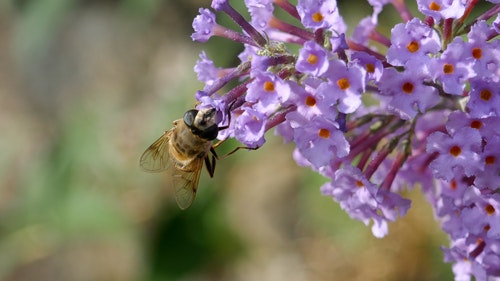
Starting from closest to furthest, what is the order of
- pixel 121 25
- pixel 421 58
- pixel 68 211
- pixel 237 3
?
pixel 421 58, pixel 237 3, pixel 68 211, pixel 121 25

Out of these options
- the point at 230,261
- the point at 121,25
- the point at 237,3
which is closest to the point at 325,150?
the point at 237,3

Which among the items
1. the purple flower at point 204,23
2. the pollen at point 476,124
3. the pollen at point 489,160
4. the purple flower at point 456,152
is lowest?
the pollen at point 489,160

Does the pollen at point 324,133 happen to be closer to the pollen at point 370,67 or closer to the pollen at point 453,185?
the pollen at point 370,67

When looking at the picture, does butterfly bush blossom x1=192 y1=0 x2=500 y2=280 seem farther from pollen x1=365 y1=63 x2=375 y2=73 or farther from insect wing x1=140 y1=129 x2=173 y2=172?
insect wing x1=140 y1=129 x2=173 y2=172

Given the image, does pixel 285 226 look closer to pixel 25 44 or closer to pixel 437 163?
pixel 25 44

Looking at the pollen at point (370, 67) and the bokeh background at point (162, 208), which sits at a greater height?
the pollen at point (370, 67)

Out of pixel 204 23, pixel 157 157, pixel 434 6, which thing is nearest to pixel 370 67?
pixel 434 6

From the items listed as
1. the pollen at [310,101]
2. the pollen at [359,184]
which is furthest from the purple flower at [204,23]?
the pollen at [359,184]
